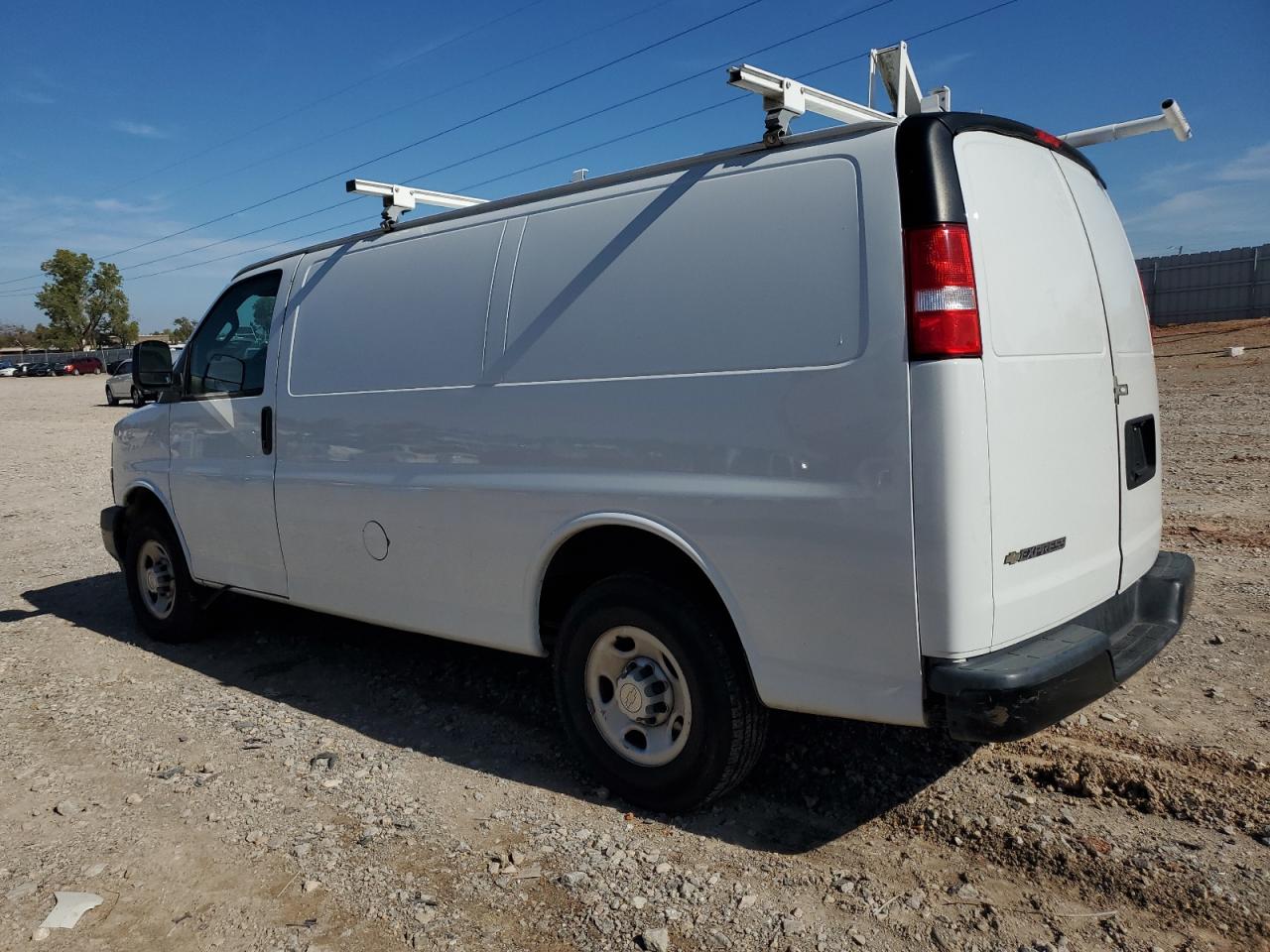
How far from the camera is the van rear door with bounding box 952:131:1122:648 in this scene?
112 inches

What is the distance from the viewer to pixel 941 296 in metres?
2.80

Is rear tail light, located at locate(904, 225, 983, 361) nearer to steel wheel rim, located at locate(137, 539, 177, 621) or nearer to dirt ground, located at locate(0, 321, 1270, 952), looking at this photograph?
dirt ground, located at locate(0, 321, 1270, 952)

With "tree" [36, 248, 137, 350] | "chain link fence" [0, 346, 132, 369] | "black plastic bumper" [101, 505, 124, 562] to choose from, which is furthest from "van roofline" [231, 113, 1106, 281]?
"tree" [36, 248, 137, 350]

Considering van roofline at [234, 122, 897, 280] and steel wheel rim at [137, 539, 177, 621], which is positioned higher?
van roofline at [234, 122, 897, 280]

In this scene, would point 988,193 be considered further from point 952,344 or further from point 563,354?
point 563,354

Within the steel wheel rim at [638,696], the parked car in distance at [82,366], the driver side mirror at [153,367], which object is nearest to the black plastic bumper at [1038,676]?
the steel wheel rim at [638,696]

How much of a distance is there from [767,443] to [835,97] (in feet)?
4.41

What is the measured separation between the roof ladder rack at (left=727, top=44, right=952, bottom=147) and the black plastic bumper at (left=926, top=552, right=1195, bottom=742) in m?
1.68

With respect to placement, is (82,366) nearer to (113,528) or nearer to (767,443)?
(113,528)

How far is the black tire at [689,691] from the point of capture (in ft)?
10.9

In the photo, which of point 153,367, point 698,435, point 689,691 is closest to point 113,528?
point 153,367

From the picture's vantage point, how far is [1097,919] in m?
2.79

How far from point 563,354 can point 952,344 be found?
4.95ft

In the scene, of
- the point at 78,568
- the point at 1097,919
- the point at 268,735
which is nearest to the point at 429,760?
the point at 268,735
